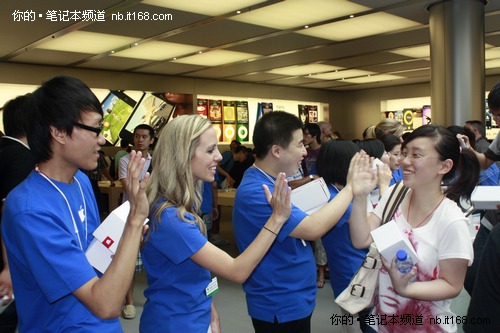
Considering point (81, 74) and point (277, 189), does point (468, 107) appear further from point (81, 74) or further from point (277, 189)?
point (81, 74)

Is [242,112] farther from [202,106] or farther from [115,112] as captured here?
[115,112]

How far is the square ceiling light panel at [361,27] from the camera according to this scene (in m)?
7.49

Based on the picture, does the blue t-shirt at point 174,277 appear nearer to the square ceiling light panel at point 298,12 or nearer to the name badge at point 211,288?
the name badge at point 211,288

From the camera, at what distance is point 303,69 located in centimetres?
1252

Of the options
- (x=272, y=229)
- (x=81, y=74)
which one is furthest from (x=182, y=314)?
(x=81, y=74)

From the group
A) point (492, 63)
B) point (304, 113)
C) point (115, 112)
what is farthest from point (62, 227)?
point (304, 113)

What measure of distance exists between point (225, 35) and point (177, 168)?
6895 millimetres

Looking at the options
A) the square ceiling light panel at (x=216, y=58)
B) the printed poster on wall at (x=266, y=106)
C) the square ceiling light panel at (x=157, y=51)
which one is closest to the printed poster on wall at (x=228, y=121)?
the printed poster on wall at (x=266, y=106)

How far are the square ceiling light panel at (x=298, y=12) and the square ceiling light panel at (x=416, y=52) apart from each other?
3.55 metres

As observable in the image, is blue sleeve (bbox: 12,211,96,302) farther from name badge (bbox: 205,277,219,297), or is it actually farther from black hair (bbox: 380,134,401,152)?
black hair (bbox: 380,134,401,152)

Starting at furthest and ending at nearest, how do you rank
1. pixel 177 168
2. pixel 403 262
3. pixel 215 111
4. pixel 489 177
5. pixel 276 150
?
pixel 215 111, pixel 489 177, pixel 276 150, pixel 177 168, pixel 403 262

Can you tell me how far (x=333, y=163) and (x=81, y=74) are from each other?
1002 centimetres

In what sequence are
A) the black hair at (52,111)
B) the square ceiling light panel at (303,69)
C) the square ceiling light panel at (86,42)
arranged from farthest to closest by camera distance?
the square ceiling light panel at (303,69), the square ceiling light panel at (86,42), the black hair at (52,111)

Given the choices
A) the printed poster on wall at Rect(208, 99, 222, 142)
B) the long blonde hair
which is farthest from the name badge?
the printed poster on wall at Rect(208, 99, 222, 142)
